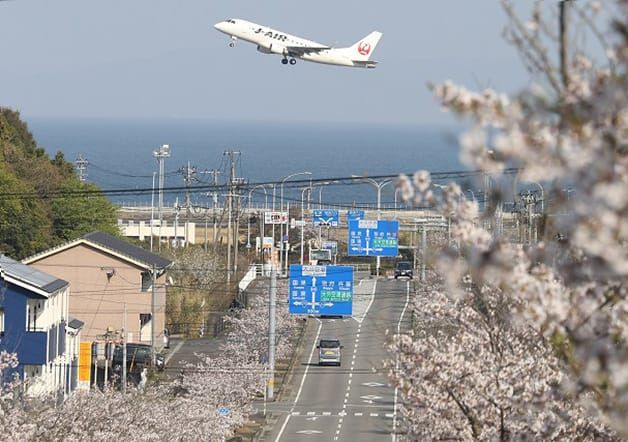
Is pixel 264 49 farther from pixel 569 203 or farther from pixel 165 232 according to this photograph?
pixel 569 203

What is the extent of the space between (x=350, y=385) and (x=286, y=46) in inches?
541

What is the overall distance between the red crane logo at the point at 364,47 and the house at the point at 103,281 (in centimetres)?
1485

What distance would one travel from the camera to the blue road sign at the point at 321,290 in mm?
37500

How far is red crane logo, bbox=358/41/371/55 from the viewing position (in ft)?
186

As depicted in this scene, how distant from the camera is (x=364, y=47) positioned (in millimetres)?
57312

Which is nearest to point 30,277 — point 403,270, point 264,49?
point 264,49

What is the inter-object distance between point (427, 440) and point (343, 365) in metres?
31.7

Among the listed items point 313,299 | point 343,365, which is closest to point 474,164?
point 313,299

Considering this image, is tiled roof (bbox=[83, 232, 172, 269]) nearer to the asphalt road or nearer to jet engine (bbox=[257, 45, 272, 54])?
the asphalt road

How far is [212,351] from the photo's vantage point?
48406mm

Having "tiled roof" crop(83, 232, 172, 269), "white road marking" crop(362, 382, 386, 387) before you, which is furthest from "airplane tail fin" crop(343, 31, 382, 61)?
"white road marking" crop(362, 382, 386, 387)

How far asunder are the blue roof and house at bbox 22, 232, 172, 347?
10.1 m

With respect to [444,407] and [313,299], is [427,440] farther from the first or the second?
[313,299]

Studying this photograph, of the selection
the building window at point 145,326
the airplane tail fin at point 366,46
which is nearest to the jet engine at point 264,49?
the airplane tail fin at point 366,46
